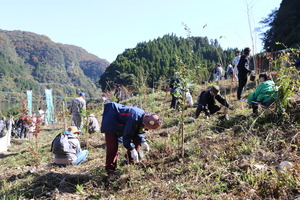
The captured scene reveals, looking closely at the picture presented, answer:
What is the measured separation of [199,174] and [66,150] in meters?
2.23

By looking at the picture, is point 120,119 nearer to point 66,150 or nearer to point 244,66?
point 66,150

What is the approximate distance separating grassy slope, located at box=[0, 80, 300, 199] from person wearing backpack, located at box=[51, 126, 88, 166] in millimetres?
137

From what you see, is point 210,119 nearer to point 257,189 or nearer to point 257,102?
point 257,102

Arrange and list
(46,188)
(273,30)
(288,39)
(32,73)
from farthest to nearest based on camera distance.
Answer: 1. (32,73)
2. (273,30)
3. (288,39)
4. (46,188)

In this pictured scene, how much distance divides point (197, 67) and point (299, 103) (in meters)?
1.87

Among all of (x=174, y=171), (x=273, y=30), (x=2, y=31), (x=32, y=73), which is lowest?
(x=174, y=171)

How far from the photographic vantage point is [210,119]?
5.29 metres

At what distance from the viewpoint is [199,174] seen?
279cm

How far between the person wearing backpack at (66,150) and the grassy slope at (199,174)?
0.14 metres

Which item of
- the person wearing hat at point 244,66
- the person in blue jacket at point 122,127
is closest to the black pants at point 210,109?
the person wearing hat at point 244,66

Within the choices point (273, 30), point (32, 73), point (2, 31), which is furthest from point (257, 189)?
point (2, 31)

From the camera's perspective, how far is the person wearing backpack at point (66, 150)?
149 inches

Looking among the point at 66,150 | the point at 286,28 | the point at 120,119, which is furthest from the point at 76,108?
the point at 286,28

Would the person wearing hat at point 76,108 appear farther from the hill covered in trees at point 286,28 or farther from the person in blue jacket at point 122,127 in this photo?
the hill covered in trees at point 286,28
